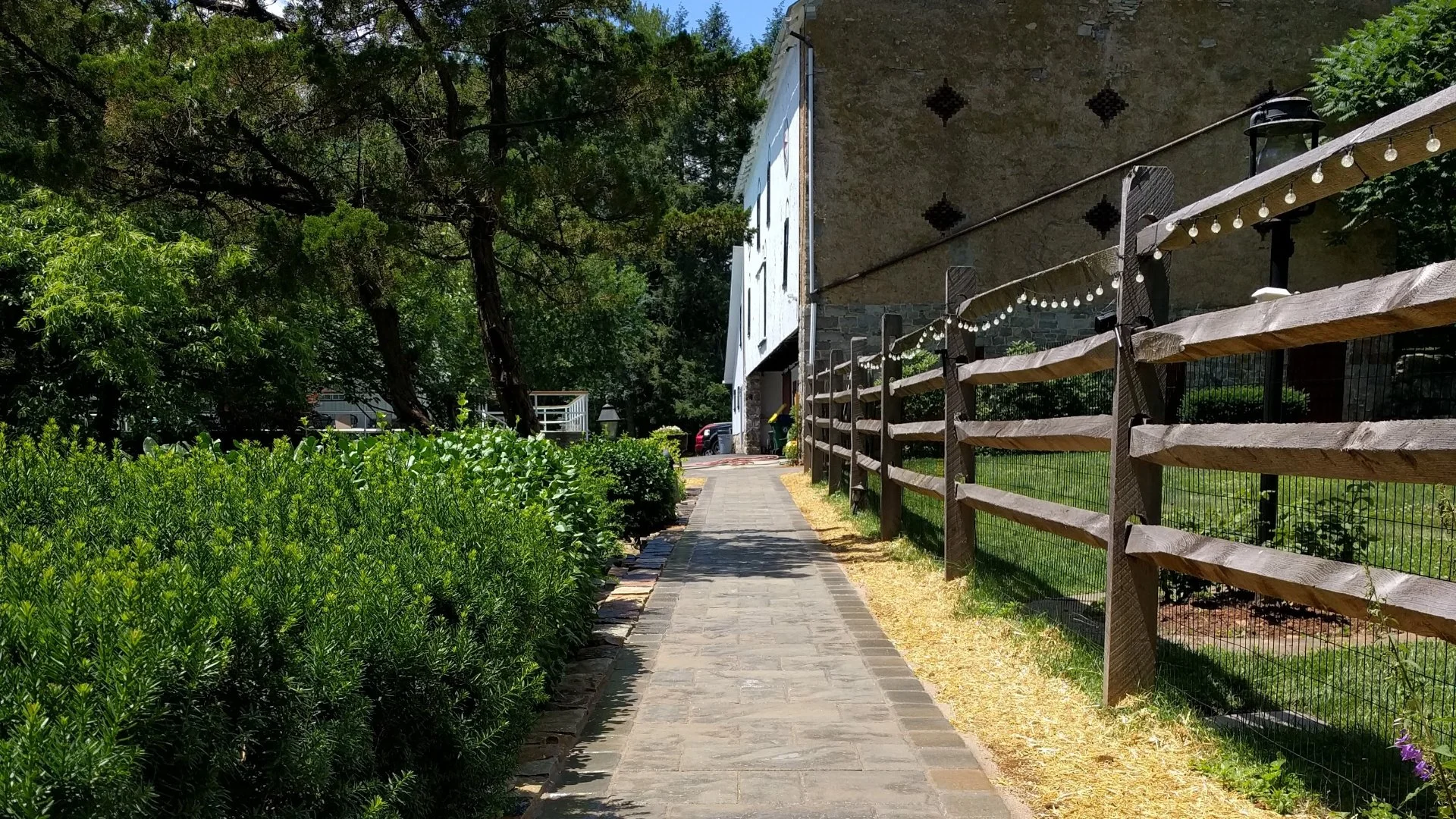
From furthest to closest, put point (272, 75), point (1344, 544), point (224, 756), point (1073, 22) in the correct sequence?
point (1073, 22) < point (272, 75) < point (1344, 544) < point (224, 756)

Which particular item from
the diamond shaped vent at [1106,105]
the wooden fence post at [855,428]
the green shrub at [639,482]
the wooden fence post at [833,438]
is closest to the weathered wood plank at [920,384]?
the wooden fence post at [855,428]

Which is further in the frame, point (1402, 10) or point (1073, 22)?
point (1073, 22)

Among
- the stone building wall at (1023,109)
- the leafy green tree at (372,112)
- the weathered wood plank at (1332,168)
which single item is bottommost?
the weathered wood plank at (1332,168)

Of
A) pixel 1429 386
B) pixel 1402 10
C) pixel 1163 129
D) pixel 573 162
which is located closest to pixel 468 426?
pixel 573 162

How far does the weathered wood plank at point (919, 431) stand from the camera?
7884mm

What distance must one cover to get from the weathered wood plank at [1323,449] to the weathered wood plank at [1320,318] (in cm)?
27

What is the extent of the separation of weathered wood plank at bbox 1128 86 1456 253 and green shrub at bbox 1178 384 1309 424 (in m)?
1.75

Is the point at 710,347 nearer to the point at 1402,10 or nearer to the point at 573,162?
the point at 1402,10

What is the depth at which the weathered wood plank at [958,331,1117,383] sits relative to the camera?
4.80m

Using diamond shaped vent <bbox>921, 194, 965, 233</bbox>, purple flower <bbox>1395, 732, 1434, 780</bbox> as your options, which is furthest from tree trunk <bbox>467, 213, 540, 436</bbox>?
purple flower <bbox>1395, 732, 1434, 780</bbox>

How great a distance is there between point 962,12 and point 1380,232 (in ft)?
25.8

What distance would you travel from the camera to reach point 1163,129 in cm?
1816

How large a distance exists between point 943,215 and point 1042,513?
13.5 metres

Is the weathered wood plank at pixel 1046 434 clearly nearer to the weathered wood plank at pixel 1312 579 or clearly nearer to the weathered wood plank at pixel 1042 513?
the weathered wood plank at pixel 1042 513
